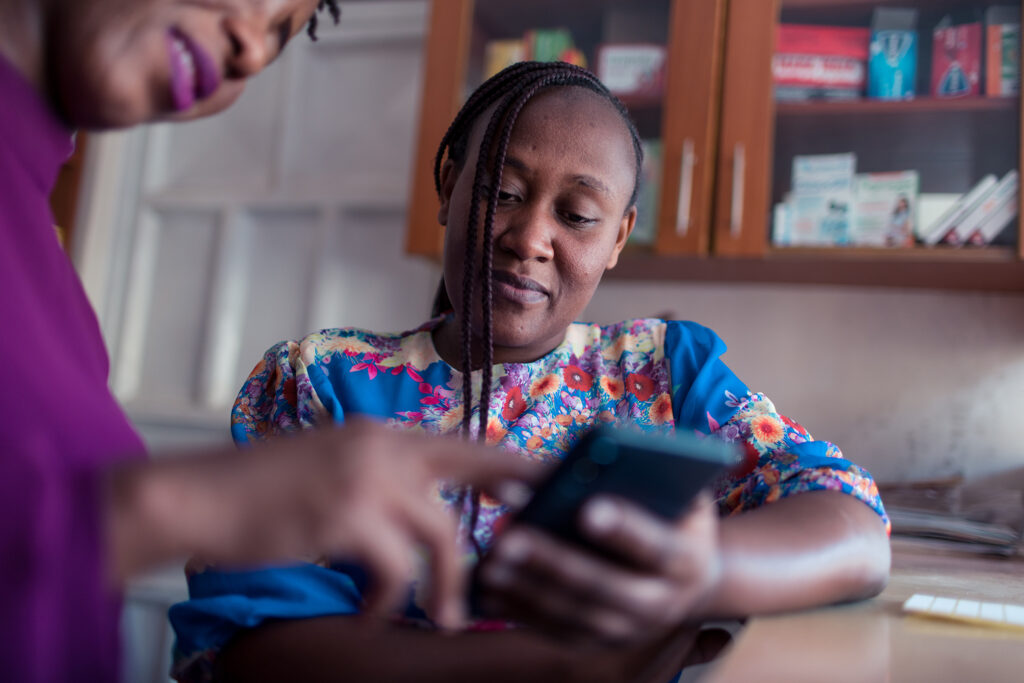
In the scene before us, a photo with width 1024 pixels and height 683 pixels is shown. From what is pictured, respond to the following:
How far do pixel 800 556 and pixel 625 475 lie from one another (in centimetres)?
23

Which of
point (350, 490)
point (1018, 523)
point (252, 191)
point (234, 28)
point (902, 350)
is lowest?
point (1018, 523)

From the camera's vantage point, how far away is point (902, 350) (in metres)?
1.71

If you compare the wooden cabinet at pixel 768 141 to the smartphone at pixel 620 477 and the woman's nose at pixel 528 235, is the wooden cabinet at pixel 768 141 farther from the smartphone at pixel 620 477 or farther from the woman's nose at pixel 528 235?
the smartphone at pixel 620 477

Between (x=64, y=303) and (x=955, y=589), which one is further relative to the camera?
(x=955, y=589)

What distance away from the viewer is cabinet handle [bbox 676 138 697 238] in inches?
60.7

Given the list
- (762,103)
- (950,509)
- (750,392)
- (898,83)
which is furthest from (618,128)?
(950,509)

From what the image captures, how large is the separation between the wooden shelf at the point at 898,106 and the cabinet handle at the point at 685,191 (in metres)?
0.19

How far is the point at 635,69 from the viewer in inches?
65.3

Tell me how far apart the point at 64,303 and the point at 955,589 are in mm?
854

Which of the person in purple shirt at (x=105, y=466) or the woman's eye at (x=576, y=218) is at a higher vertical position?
the woman's eye at (x=576, y=218)

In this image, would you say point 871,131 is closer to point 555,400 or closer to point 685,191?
point 685,191

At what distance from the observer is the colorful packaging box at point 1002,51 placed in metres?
1.48

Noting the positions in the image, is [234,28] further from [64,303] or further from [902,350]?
[902,350]

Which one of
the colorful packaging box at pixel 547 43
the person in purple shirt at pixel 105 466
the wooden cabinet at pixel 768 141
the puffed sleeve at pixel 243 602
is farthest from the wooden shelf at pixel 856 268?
the person in purple shirt at pixel 105 466
